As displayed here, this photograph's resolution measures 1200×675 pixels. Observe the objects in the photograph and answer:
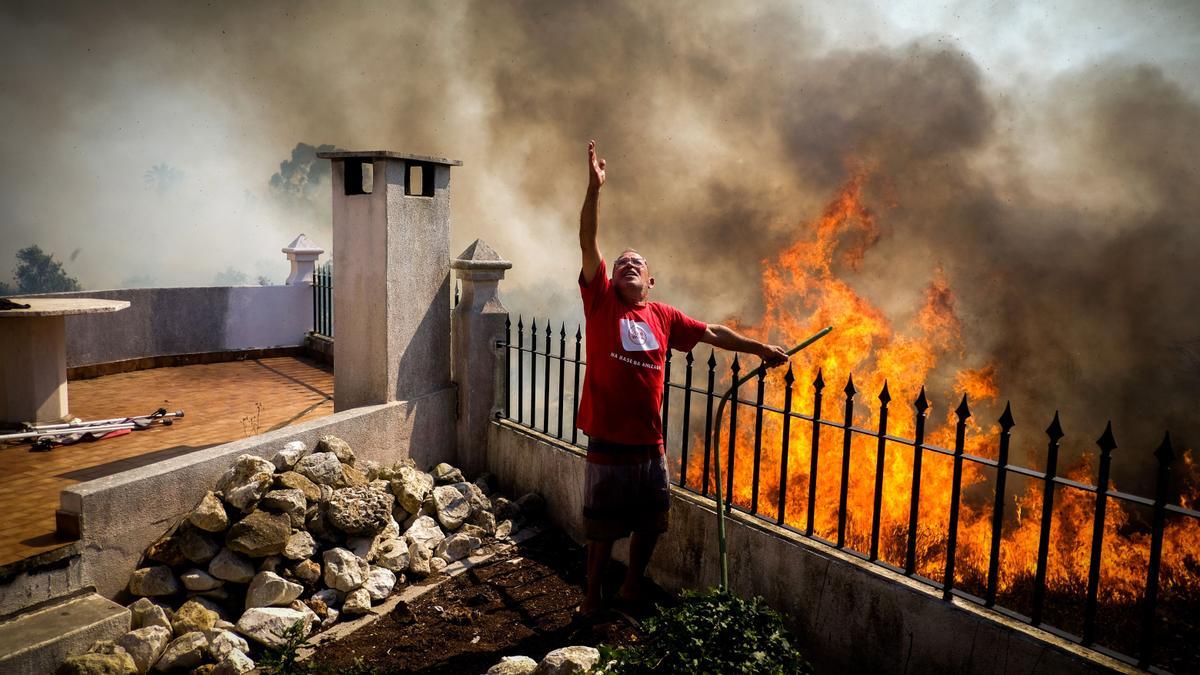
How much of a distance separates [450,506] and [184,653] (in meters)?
2.46

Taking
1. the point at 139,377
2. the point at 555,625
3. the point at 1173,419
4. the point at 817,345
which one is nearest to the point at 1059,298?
Answer: the point at 1173,419

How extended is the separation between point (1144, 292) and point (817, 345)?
6207 millimetres

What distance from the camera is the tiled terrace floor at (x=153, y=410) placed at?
5.27 m

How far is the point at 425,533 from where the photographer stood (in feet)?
20.1

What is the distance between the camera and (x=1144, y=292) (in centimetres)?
1443

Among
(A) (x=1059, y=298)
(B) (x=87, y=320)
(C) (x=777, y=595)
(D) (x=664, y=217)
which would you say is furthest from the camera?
(D) (x=664, y=217)

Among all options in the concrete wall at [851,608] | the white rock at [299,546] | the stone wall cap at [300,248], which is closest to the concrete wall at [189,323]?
the stone wall cap at [300,248]

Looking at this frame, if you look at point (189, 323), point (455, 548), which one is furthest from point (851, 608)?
point (189, 323)

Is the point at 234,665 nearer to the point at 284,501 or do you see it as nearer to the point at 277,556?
the point at 277,556

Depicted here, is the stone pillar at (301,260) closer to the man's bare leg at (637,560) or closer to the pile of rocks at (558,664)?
the man's bare leg at (637,560)

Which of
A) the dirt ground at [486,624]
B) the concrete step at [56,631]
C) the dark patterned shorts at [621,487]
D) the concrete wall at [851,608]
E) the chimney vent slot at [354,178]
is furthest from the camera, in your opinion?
the chimney vent slot at [354,178]

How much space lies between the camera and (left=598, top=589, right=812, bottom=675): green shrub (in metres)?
3.24

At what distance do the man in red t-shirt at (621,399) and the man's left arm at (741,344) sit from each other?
0.02 meters

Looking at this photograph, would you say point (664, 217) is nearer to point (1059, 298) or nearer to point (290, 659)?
point (1059, 298)
